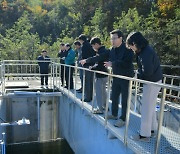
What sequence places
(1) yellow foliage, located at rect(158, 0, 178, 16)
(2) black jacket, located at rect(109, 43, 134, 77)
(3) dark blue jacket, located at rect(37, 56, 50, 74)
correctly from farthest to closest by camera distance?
(1) yellow foliage, located at rect(158, 0, 178, 16), (3) dark blue jacket, located at rect(37, 56, 50, 74), (2) black jacket, located at rect(109, 43, 134, 77)

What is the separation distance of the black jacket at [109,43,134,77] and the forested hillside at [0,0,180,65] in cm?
1121

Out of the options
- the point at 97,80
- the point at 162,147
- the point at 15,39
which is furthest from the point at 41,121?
the point at 15,39

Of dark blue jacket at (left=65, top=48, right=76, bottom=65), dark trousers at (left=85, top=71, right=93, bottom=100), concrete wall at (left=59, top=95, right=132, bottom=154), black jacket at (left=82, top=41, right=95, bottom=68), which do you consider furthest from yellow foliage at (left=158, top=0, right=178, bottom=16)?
dark trousers at (left=85, top=71, right=93, bottom=100)

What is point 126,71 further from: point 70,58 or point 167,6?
point 167,6

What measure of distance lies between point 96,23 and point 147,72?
78.2 feet

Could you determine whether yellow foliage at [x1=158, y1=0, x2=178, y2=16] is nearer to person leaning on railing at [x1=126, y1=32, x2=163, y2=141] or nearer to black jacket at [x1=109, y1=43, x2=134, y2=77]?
black jacket at [x1=109, y1=43, x2=134, y2=77]

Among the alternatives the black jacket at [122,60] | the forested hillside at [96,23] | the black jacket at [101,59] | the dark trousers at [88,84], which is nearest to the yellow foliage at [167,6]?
the forested hillside at [96,23]

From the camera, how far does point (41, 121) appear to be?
374 inches

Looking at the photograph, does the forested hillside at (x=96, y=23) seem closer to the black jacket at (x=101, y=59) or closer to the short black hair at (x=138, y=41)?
the black jacket at (x=101, y=59)

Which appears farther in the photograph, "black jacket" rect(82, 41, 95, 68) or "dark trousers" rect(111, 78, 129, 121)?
"black jacket" rect(82, 41, 95, 68)

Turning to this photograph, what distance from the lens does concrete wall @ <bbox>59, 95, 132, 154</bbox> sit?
483 cm

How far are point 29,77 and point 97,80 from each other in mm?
8347

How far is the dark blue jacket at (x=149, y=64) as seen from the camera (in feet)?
11.3

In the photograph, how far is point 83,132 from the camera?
6598 millimetres
